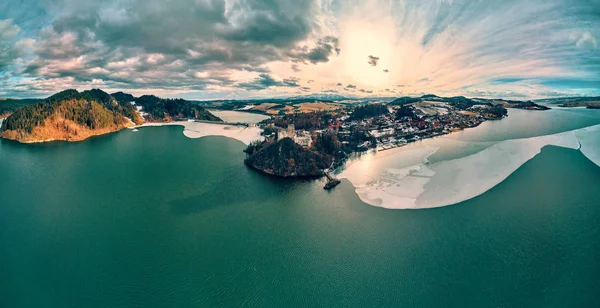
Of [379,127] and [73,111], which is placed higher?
[73,111]

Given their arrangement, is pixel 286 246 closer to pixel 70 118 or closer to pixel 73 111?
pixel 70 118

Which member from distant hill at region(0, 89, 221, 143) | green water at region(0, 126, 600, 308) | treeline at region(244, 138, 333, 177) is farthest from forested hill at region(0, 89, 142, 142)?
treeline at region(244, 138, 333, 177)

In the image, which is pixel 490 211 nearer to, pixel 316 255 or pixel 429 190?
pixel 429 190

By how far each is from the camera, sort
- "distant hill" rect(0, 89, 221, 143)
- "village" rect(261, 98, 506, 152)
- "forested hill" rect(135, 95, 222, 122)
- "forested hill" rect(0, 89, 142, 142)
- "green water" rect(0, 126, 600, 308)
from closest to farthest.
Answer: "green water" rect(0, 126, 600, 308) → "village" rect(261, 98, 506, 152) → "forested hill" rect(0, 89, 142, 142) → "distant hill" rect(0, 89, 221, 143) → "forested hill" rect(135, 95, 222, 122)

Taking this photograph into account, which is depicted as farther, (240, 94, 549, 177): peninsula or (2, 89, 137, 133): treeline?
(2, 89, 137, 133): treeline

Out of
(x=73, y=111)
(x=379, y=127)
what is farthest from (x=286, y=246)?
(x=73, y=111)

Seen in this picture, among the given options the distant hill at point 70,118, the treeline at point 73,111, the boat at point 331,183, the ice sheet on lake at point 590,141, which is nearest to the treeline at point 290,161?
the boat at point 331,183

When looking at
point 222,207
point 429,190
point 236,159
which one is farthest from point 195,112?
point 429,190

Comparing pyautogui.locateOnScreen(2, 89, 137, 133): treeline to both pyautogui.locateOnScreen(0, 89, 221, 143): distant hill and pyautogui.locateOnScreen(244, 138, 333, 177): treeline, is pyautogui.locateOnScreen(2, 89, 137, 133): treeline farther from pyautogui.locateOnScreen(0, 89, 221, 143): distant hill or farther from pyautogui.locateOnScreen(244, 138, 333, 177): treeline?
pyautogui.locateOnScreen(244, 138, 333, 177): treeline
